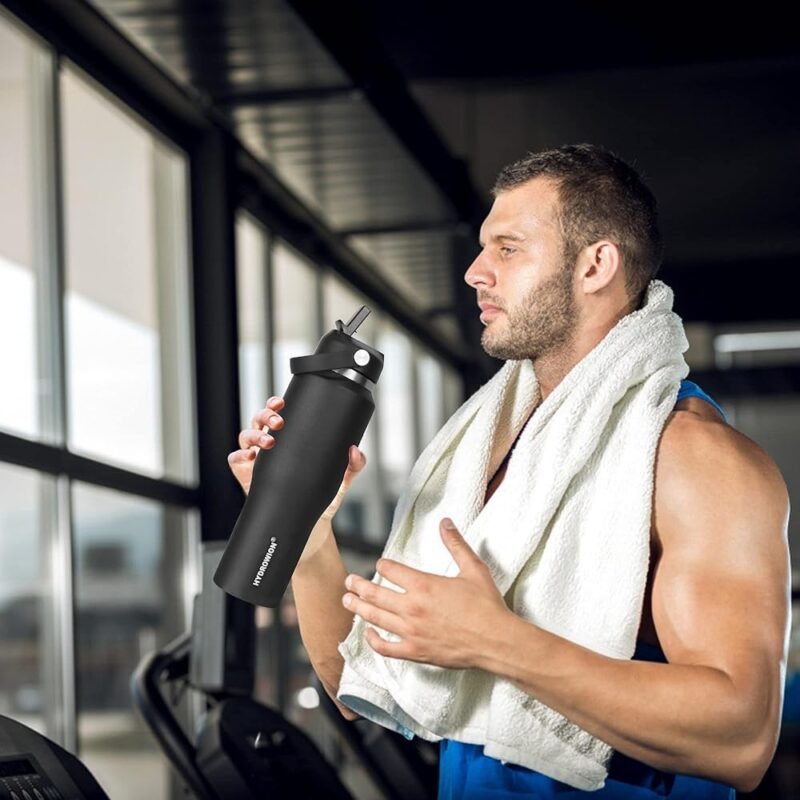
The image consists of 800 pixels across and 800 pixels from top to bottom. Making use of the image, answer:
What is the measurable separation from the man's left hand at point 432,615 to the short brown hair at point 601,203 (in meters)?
0.48

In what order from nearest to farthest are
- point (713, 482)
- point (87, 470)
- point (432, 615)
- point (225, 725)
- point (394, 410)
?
point (432, 615)
point (713, 482)
point (225, 725)
point (87, 470)
point (394, 410)

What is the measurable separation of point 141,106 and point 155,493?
123cm

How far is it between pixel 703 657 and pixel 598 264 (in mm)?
504

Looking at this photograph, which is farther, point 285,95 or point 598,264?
point 285,95

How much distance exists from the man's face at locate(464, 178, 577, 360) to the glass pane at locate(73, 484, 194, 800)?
8.40 ft

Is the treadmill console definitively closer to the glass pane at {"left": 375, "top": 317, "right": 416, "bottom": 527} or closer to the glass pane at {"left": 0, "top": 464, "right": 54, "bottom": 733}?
the glass pane at {"left": 0, "top": 464, "right": 54, "bottom": 733}

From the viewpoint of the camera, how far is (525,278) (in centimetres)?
169

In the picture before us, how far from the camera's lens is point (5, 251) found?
3.79 m

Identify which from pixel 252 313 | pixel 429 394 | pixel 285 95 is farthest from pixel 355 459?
pixel 429 394

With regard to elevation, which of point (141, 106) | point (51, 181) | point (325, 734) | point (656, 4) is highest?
point (656, 4)

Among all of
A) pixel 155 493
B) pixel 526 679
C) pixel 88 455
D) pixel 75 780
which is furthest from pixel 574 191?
pixel 155 493

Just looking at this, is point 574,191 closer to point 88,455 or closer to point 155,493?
point 88,455

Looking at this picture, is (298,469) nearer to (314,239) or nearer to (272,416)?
(272,416)

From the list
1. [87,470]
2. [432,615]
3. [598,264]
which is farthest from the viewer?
[87,470]
